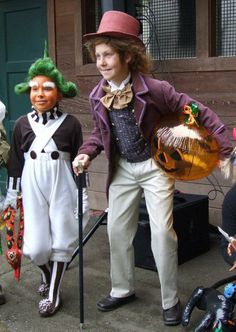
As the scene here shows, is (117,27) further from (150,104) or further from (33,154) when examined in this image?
(33,154)

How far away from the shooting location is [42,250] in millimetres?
3406

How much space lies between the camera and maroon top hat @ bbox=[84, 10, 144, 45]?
10.1ft

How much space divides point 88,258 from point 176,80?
1.76 m

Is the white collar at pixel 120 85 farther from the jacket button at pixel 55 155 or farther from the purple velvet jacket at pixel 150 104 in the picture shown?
the jacket button at pixel 55 155

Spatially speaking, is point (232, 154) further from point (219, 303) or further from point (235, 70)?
point (235, 70)

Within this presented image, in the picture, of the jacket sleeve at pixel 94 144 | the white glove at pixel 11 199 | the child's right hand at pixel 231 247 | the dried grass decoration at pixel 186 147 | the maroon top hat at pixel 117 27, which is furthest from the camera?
the white glove at pixel 11 199

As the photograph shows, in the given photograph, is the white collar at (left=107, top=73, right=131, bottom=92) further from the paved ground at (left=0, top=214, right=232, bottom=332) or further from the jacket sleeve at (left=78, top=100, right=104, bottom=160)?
the paved ground at (left=0, top=214, right=232, bottom=332)

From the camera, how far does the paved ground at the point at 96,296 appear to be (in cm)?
335

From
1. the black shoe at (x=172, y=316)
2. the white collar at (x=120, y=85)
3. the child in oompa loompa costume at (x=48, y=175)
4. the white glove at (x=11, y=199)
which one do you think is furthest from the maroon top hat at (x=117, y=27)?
the black shoe at (x=172, y=316)

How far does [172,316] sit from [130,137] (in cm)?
111

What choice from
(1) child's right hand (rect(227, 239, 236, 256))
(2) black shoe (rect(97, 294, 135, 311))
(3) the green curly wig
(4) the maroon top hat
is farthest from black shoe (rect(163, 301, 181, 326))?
(4) the maroon top hat

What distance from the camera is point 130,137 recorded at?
3.26 metres

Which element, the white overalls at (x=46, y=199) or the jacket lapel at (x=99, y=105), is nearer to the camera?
the jacket lapel at (x=99, y=105)

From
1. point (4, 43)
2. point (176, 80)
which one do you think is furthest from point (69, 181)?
point (4, 43)
